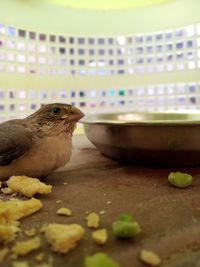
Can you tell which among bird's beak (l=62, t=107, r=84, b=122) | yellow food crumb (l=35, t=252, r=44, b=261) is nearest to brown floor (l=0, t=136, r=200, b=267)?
yellow food crumb (l=35, t=252, r=44, b=261)

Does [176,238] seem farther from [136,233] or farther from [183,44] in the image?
[183,44]

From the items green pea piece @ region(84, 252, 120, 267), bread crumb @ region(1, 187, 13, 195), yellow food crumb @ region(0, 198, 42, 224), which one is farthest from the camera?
bread crumb @ region(1, 187, 13, 195)

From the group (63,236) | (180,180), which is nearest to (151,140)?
(180,180)

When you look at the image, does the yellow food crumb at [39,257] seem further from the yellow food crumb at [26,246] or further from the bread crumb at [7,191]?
the bread crumb at [7,191]

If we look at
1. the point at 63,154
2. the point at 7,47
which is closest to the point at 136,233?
the point at 63,154

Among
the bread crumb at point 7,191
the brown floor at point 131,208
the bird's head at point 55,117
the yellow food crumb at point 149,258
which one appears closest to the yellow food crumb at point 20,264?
the brown floor at point 131,208

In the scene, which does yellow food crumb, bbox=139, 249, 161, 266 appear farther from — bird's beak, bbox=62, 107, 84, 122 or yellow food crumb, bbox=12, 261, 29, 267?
bird's beak, bbox=62, 107, 84, 122

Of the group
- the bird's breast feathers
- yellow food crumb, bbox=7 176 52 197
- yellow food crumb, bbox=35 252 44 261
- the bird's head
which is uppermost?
the bird's head
